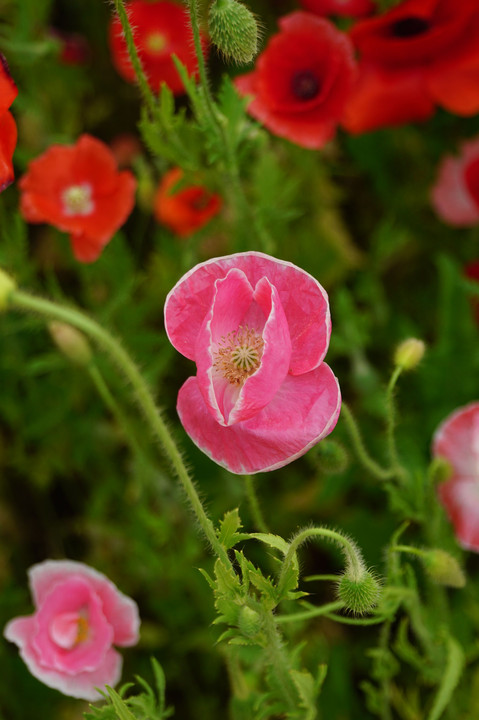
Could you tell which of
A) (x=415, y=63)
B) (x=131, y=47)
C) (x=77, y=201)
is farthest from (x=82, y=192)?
(x=415, y=63)

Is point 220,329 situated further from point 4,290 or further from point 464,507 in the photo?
point 464,507

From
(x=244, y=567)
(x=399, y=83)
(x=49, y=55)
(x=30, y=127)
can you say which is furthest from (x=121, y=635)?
(x=49, y=55)

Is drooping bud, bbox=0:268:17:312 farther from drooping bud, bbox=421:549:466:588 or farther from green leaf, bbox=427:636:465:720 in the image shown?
green leaf, bbox=427:636:465:720

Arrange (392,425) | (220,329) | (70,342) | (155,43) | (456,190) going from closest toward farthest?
1. (220,329)
2. (392,425)
3. (70,342)
4. (155,43)
5. (456,190)

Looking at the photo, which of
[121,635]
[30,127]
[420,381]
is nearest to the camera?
[121,635]

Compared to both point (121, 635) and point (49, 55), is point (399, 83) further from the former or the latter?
point (121, 635)

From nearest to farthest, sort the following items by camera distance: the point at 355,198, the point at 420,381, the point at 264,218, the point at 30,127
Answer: the point at 264,218 < the point at 420,381 < the point at 30,127 < the point at 355,198

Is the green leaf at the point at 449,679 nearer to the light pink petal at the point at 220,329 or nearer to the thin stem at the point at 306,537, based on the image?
the thin stem at the point at 306,537

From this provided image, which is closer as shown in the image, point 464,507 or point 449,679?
point 449,679
